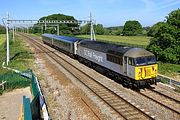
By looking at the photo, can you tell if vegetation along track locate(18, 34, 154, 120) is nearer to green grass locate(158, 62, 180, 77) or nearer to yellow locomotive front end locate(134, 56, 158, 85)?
yellow locomotive front end locate(134, 56, 158, 85)

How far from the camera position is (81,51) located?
37344mm

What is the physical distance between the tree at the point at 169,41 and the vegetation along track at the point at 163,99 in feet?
51.1

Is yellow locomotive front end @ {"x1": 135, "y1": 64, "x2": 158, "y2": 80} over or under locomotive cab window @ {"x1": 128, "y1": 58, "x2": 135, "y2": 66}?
under

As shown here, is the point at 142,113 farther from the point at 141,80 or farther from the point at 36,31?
the point at 36,31

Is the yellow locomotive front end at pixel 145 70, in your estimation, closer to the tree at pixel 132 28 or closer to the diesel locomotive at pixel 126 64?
the diesel locomotive at pixel 126 64

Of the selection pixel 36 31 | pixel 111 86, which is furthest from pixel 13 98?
pixel 36 31

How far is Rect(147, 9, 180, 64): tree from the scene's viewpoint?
120ft

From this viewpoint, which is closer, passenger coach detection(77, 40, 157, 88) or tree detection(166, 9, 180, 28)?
passenger coach detection(77, 40, 157, 88)

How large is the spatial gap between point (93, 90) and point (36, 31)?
148245mm

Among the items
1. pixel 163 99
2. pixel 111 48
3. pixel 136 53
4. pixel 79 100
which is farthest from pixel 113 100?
pixel 111 48

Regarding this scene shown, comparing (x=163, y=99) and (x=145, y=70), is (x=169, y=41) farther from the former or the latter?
(x=163, y=99)

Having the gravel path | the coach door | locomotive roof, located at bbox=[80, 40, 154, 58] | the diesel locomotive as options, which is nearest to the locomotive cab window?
the diesel locomotive

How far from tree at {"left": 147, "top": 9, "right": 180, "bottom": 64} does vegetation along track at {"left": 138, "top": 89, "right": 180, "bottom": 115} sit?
51.1 ft

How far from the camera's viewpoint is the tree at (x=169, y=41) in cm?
3656
